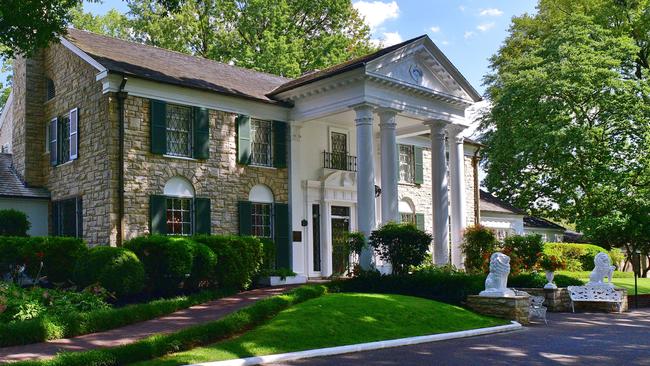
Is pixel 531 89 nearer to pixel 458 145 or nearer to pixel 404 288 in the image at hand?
pixel 458 145

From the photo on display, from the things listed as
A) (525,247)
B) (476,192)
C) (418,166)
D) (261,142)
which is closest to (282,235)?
(261,142)

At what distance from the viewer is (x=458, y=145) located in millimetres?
23000

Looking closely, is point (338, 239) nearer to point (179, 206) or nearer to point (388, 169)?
point (388, 169)

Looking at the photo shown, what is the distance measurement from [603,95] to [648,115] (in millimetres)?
2159

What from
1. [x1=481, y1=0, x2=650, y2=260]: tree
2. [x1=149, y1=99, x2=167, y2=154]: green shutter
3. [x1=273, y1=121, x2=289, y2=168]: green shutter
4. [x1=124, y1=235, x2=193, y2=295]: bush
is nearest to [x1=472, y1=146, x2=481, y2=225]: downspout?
[x1=481, y1=0, x2=650, y2=260]: tree

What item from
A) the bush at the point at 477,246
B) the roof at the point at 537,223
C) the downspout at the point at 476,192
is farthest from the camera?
the roof at the point at 537,223

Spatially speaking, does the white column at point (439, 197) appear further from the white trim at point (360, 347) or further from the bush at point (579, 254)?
the bush at point (579, 254)

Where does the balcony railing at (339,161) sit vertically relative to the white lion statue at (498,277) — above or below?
above

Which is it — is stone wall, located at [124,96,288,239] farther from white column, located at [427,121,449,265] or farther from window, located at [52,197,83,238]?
white column, located at [427,121,449,265]

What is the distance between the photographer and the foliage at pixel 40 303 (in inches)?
444

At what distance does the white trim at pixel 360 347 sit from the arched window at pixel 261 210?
8.88 m

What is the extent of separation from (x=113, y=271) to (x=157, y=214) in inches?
145

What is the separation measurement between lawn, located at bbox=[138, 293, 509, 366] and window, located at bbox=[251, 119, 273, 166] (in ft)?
23.8

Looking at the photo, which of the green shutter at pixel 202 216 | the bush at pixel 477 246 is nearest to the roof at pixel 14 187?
the green shutter at pixel 202 216
